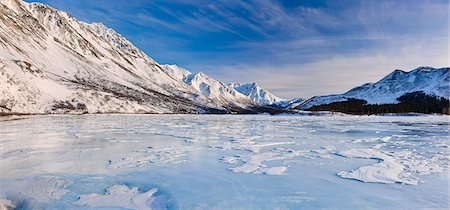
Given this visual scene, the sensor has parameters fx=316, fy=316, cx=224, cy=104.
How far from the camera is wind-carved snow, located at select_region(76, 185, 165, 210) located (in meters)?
8.48

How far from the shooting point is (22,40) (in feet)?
549

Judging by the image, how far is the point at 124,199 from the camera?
352 inches

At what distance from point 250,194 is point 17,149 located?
14739mm

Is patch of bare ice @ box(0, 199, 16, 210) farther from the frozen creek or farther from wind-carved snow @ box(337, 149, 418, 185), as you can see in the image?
wind-carved snow @ box(337, 149, 418, 185)

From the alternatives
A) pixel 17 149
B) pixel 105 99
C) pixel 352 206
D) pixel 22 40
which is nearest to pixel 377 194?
pixel 352 206

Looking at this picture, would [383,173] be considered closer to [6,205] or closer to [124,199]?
[124,199]

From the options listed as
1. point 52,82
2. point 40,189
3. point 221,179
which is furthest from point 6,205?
point 52,82

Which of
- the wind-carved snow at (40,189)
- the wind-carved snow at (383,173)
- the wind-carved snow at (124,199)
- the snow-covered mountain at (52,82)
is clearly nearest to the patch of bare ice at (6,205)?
the wind-carved snow at (40,189)

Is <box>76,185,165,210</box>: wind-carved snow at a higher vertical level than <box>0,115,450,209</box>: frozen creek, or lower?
lower

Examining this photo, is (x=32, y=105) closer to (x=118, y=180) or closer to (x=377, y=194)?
(x=118, y=180)

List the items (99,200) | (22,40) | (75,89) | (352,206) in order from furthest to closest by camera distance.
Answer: (22,40)
(75,89)
(99,200)
(352,206)

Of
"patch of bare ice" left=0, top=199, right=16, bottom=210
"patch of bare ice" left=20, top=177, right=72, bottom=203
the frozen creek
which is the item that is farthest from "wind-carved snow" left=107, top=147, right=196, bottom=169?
"patch of bare ice" left=0, top=199, right=16, bottom=210

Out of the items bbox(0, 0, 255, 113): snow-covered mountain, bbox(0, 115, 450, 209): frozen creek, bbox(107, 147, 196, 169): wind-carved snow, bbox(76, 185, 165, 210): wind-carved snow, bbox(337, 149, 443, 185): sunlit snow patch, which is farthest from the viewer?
bbox(0, 0, 255, 113): snow-covered mountain

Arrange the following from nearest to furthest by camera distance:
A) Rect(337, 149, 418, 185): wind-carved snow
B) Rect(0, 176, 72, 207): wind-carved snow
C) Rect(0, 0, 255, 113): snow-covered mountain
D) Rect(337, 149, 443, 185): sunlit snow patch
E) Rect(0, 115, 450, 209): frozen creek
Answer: Rect(0, 115, 450, 209): frozen creek
Rect(0, 176, 72, 207): wind-carved snow
Rect(337, 149, 418, 185): wind-carved snow
Rect(337, 149, 443, 185): sunlit snow patch
Rect(0, 0, 255, 113): snow-covered mountain
